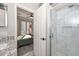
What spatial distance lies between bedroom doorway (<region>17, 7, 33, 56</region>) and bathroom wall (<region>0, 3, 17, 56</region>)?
6cm

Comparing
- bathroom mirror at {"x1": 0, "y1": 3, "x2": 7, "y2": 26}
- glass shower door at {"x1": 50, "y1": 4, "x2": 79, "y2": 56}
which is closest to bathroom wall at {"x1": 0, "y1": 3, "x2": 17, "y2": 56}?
bathroom mirror at {"x1": 0, "y1": 3, "x2": 7, "y2": 26}

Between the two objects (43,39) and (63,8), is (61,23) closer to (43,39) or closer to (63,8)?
(63,8)

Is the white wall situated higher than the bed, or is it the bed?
the white wall

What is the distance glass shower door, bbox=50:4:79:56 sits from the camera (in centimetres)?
117

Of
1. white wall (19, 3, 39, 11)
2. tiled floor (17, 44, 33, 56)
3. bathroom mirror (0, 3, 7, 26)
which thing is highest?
white wall (19, 3, 39, 11)

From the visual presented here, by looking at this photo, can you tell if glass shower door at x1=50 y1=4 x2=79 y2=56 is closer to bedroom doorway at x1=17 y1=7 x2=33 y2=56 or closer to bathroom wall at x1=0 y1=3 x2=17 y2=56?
bedroom doorway at x1=17 y1=7 x2=33 y2=56

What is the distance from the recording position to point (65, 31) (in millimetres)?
1199

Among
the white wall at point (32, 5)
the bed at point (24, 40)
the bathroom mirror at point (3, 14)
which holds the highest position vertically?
the white wall at point (32, 5)

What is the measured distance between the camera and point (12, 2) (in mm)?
1253

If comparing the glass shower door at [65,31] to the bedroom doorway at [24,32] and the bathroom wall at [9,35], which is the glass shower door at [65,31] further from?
the bathroom wall at [9,35]

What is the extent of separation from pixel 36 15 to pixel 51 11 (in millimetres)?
209

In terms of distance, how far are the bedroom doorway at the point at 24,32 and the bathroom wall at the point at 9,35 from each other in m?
0.06

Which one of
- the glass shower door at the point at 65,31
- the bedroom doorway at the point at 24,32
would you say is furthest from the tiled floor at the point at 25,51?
the glass shower door at the point at 65,31

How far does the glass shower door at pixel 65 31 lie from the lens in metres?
1.17
